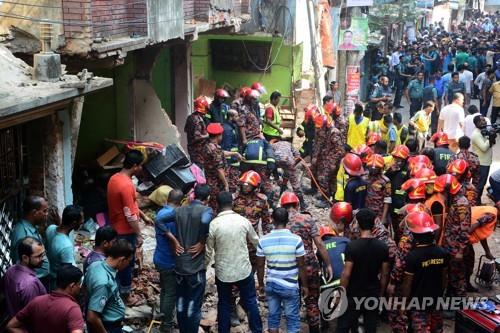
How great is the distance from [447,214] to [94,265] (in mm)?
4279

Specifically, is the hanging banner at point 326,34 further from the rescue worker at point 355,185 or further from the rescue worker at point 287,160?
the rescue worker at point 355,185

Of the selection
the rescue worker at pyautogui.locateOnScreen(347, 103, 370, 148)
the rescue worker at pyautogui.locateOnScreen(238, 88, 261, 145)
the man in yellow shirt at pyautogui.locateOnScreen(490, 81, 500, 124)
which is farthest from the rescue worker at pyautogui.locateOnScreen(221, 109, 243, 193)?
the man in yellow shirt at pyautogui.locateOnScreen(490, 81, 500, 124)

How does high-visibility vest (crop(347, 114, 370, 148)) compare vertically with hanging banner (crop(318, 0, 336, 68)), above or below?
below

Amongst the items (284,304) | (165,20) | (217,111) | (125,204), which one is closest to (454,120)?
(217,111)

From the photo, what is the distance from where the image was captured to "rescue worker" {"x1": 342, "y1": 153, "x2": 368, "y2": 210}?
8352 millimetres

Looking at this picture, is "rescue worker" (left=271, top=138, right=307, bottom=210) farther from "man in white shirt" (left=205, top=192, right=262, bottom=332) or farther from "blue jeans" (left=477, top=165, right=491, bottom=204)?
"man in white shirt" (left=205, top=192, right=262, bottom=332)

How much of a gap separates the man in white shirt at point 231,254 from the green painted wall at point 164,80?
7.39 metres

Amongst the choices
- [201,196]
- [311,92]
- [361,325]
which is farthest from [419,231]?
[311,92]

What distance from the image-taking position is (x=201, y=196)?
6594mm

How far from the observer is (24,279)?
15.6 feet

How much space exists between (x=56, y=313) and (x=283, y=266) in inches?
95.8

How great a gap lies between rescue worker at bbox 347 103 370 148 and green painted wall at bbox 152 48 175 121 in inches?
160

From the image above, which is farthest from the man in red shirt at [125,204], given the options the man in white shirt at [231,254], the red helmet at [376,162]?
the red helmet at [376,162]

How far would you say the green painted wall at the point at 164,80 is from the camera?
43.3 feet
